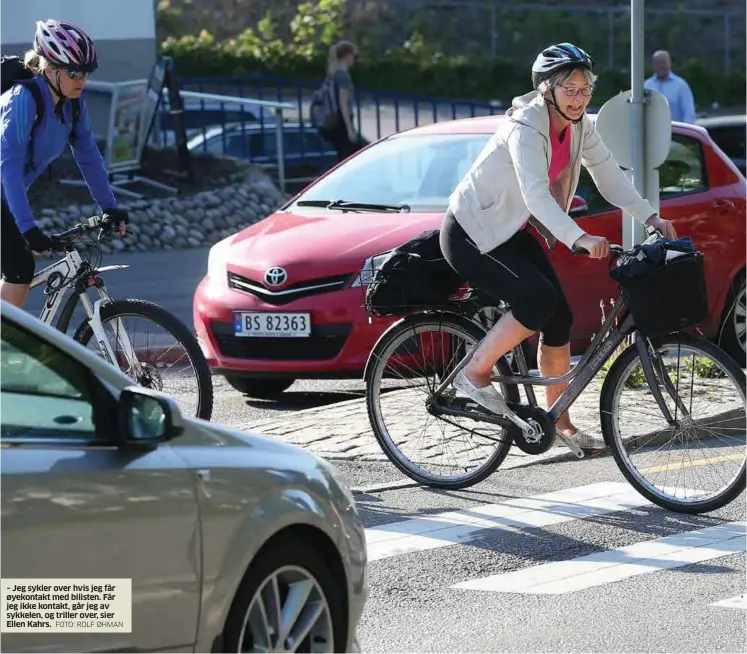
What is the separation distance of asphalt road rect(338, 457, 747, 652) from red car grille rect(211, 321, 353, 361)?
68.9 inches

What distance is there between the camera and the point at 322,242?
1003 cm

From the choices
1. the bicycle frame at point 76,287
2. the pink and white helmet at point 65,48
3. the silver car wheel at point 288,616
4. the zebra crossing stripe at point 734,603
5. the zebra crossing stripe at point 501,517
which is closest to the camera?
the silver car wheel at point 288,616

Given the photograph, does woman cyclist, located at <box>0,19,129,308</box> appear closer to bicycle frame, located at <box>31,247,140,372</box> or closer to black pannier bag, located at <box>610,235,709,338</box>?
bicycle frame, located at <box>31,247,140,372</box>

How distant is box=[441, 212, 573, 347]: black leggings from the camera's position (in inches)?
289

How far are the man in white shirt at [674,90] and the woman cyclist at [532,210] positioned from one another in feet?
37.1

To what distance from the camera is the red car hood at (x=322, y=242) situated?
9.84 meters

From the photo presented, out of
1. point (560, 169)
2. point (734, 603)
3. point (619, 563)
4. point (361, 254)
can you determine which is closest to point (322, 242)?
point (361, 254)

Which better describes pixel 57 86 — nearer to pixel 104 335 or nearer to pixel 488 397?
pixel 104 335

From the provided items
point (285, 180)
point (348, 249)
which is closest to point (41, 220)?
point (285, 180)

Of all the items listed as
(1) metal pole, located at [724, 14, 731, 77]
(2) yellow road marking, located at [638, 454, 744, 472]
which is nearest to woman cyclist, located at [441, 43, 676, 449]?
(2) yellow road marking, located at [638, 454, 744, 472]

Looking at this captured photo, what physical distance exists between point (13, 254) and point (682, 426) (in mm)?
2978

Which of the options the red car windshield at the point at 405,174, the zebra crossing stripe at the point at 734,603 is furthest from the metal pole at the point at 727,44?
the zebra crossing stripe at the point at 734,603

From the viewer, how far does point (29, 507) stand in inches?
150

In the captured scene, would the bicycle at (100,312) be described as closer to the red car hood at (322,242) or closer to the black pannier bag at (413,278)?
the black pannier bag at (413,278)
